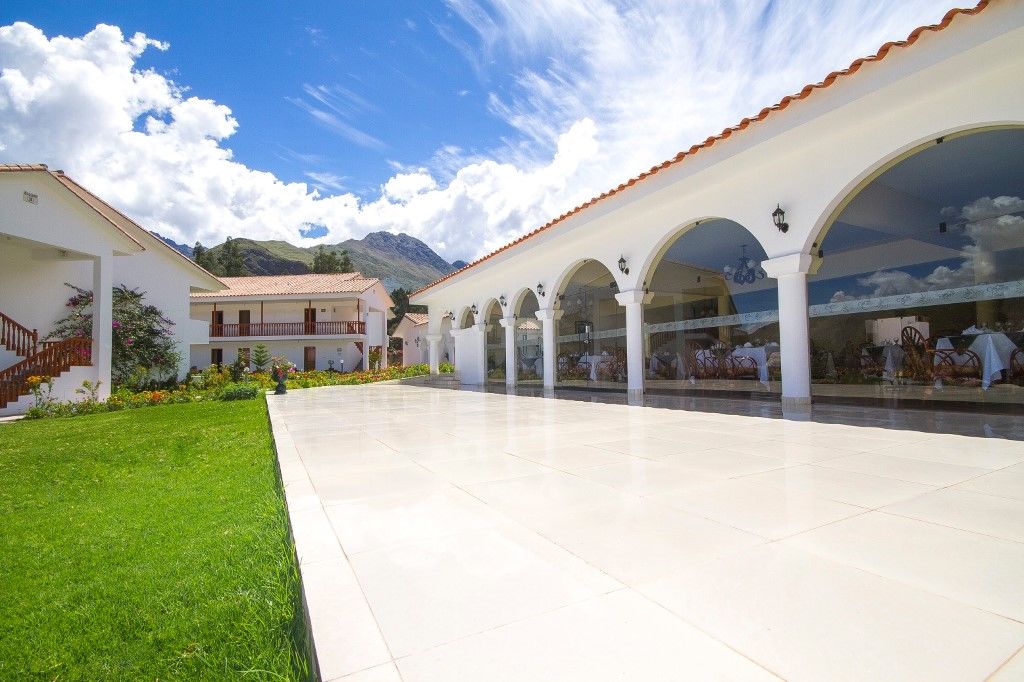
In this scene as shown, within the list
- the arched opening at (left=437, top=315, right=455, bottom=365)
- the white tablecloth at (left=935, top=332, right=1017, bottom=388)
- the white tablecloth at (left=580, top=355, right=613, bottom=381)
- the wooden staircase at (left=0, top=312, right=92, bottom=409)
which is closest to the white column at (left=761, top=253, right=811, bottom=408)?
the white tablecloth at (left=935, top=332, right=1017, bottom=388)

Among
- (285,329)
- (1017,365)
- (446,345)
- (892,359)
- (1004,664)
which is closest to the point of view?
(1004,664)

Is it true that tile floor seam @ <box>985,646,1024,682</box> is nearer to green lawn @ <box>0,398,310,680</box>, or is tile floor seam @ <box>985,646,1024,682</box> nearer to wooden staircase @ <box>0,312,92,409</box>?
green lawn @ <box>0,398,310,680</box>

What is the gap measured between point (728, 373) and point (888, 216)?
4327 mm

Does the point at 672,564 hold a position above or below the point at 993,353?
below

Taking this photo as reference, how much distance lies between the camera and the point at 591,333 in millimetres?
14984

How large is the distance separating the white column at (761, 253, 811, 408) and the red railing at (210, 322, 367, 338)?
112 feet

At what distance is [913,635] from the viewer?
61.7 inches

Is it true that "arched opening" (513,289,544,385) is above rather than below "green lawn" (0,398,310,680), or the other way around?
above

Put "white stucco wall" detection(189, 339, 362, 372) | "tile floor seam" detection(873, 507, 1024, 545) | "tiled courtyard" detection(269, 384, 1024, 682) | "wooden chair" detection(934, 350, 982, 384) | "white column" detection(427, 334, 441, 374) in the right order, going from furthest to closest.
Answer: "white stucco wall" detection(189, 339, 362, 372), "white column" detection(427, 334, 441, 374), "wooden chair" detection(934, 350, 982, 384), "tile floor seam" detection(873, 507, 1024, 545), "tiled courtyard" detection(269, 384, 1024, 682)

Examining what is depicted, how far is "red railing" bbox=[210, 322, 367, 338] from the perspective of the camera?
3750cm

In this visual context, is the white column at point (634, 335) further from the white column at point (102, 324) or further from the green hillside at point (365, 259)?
the green hillside at point (365, 259)

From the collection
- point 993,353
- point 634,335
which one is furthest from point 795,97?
point 634,335

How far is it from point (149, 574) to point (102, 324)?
585 inches

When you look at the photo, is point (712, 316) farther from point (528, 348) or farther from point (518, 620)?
point (518, 620)
